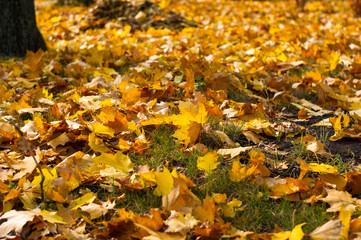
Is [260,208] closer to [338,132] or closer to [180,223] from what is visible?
[180,223]

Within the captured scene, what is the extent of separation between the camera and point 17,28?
12.3ft

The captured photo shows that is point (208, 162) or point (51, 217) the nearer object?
point (51, 217)

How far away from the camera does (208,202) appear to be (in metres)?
1.25

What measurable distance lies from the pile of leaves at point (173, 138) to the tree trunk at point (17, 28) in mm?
463

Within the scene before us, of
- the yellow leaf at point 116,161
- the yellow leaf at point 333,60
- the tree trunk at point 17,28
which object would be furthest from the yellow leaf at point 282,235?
the tree trunk at point 17,28

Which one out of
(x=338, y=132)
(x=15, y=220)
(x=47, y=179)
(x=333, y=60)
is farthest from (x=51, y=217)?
(x=333, y=60)

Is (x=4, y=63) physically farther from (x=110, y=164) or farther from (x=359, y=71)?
(x=359, y=71)

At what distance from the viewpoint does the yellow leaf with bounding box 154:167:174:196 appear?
4.59 feet

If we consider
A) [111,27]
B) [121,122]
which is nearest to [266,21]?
[111,27]

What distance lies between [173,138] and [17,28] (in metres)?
2.74

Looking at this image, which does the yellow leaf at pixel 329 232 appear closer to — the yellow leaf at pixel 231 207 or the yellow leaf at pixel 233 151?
the yellow leaf at pixel 231 207

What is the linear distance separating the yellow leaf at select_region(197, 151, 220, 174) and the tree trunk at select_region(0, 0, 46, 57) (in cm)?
305

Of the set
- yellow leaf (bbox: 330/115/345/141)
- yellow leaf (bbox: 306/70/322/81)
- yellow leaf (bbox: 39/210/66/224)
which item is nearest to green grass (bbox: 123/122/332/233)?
yellow leaf (bbox: 39/210/66/224)

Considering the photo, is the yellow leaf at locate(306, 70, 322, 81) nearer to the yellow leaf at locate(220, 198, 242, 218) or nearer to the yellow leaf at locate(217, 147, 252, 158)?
the yellow leaf at locate(217, 147, 252, 158)
